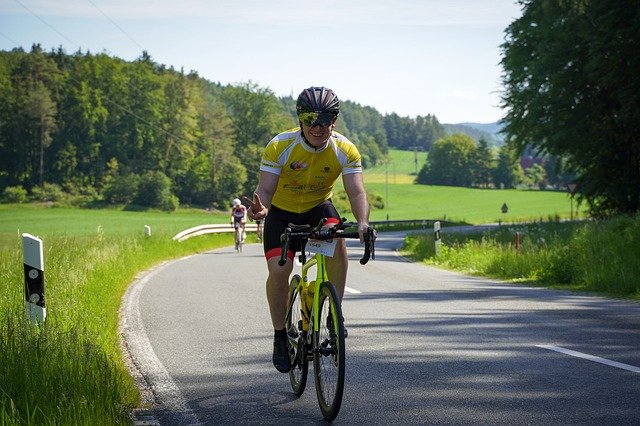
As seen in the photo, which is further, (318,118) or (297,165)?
(297,165)

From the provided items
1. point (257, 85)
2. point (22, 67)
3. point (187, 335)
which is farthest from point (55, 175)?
point (187, 335)

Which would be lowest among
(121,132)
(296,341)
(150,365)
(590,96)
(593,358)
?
(150,365)

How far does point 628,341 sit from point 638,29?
73.0ft

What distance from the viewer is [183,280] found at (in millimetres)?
18422

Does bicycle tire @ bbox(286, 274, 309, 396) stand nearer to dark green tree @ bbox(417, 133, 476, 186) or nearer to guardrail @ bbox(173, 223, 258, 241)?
guardrail @ bbox(173, 223, 258, 241)

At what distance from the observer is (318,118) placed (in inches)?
243

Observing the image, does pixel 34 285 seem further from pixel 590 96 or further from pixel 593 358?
pixel 590 96

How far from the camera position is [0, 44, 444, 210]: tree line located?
11162 centimetres

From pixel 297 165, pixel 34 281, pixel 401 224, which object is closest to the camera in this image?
pixel 297 165

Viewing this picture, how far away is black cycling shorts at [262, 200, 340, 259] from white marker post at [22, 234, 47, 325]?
2150 mm

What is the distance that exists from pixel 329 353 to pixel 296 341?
84 centimetres

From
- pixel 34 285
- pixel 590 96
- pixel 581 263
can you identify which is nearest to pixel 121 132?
pixel 590 96

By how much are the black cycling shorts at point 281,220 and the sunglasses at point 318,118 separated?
77cm

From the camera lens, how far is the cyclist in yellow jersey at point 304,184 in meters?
6.18
